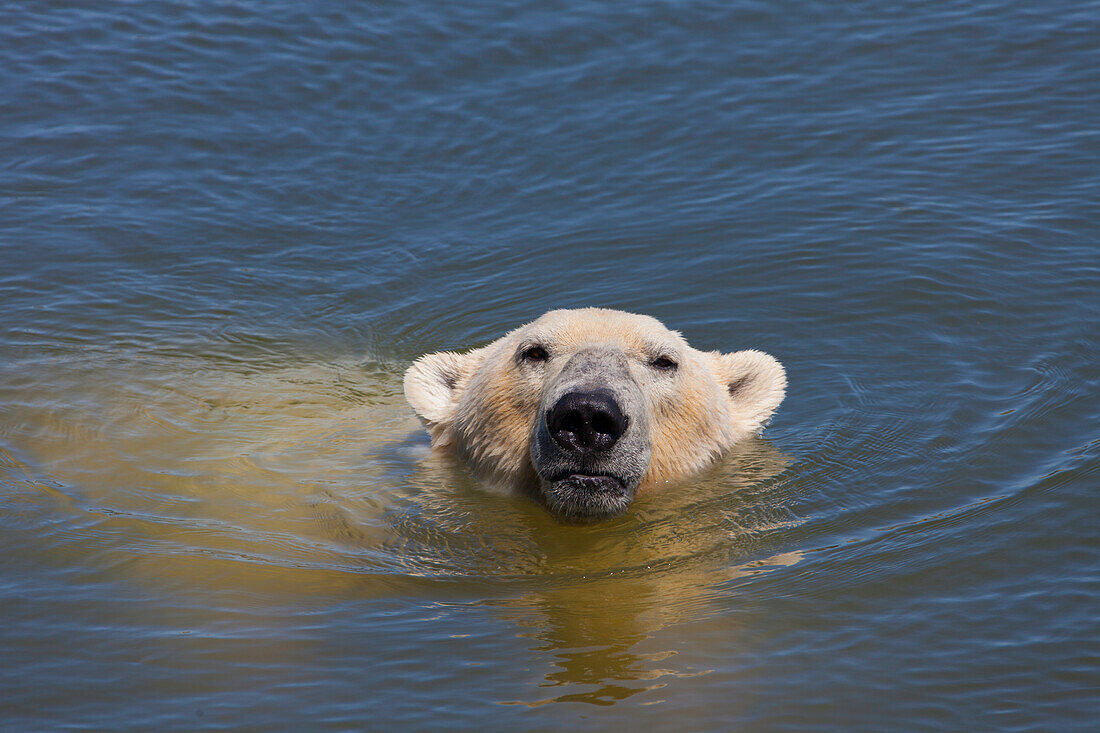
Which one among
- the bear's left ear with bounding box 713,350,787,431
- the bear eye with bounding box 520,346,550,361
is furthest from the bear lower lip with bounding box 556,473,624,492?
the bear's left ear with bounding box 713,350,787,431

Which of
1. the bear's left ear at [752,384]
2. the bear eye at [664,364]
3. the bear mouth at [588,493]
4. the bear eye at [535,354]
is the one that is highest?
the bear eye at [535,354]

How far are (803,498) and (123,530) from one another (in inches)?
137

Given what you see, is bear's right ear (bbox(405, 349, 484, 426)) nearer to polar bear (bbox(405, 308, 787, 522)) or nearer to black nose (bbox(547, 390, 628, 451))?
polar bear (bbox(405, 308, 787, 522))

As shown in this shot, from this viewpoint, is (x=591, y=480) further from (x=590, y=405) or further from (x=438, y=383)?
(x=438, y=383)

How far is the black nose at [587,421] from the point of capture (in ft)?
16.8

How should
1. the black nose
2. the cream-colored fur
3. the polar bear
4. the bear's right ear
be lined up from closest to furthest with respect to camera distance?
the black nose < the polar bear < the cream-colored fur < the bear's right ear

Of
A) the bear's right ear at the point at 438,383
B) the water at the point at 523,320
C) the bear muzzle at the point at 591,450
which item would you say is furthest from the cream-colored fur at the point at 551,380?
the bear muzzle at the point at 591,450

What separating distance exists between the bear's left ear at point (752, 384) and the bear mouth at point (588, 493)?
1.38 meters

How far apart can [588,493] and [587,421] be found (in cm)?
42

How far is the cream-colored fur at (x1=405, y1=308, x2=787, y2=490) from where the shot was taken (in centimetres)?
588

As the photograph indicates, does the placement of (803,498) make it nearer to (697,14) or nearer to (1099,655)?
(1099,655)

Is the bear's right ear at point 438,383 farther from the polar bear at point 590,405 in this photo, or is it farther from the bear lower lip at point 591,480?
the bear lower lip at point 591,480

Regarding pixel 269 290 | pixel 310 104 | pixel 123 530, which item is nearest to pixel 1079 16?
pixel 310 104

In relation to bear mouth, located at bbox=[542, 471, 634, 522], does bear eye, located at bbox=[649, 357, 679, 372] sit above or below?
above
